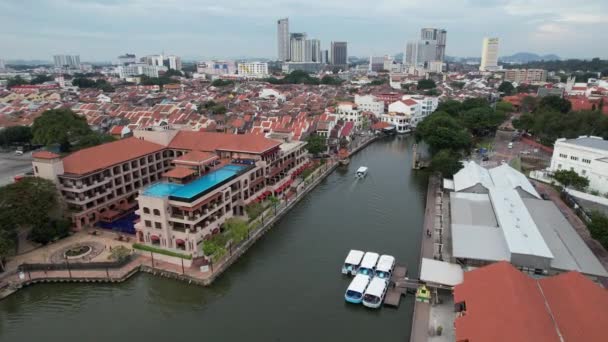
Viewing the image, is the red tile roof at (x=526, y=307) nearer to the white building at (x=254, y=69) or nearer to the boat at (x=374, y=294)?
the boat at (x=374, y=294)

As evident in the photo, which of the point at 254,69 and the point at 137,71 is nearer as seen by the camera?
the point at 137,71

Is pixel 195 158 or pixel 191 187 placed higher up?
pixel 195 158

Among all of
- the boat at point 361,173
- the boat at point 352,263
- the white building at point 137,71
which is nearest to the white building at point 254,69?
the white building at point 137,71

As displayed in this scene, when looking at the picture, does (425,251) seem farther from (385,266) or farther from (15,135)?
(15,135)

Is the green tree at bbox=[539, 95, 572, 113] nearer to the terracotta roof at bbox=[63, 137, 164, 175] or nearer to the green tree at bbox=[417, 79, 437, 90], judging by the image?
the green tree at bbox=[417, 79, 437, 90]

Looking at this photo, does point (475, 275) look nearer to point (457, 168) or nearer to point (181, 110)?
point (457, 168)

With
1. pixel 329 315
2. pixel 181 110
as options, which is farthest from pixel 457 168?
pixel 181 110

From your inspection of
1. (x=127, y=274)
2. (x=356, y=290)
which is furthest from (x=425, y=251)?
(x=127, y=274)
